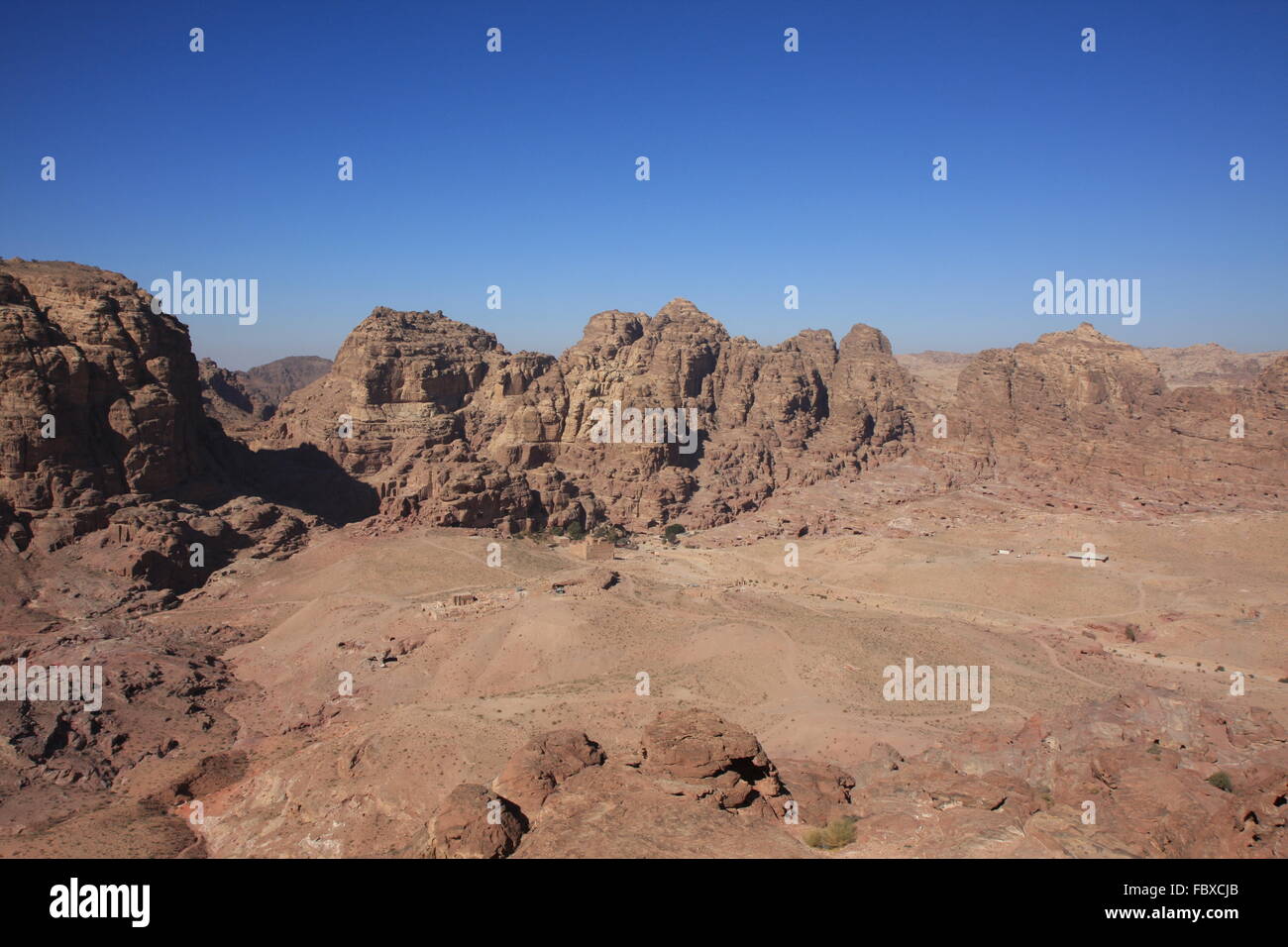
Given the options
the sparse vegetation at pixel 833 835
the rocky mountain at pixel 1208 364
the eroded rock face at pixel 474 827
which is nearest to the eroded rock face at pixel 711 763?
the sparse vegetation at pixel 833 835

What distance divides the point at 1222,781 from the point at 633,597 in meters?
30.9

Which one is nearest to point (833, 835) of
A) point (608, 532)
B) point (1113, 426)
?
point (608, 532)

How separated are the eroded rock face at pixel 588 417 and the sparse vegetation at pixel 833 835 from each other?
49175mm

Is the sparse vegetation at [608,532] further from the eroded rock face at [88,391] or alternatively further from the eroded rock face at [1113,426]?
the eroded rock face at [1113,426]

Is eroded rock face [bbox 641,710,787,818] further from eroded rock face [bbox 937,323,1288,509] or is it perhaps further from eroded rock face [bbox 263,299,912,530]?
eroded rock face [bbox 937,323,1288,509]

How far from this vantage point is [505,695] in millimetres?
35688

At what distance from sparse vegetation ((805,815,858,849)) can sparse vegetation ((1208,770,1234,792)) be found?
1029 cm

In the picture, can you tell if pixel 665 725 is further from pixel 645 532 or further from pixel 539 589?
pixel 645 532

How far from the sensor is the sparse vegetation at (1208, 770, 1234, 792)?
2159 cm

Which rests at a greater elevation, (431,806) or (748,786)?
(748,786)

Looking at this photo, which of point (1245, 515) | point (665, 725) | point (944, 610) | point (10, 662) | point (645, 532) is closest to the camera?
point (665, 725)
